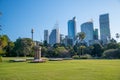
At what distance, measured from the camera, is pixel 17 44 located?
87.6 metres

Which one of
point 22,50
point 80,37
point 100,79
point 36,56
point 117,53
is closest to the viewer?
point 100,79

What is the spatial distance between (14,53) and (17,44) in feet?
14.4

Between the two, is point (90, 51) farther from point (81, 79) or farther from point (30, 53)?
point (81, 79)

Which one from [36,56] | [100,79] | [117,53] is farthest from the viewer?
[117,53]

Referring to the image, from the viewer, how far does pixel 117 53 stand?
7356cm

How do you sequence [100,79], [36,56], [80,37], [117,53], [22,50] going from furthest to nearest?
[80,37], [22,50], [117,53], [36,56], [100,79]

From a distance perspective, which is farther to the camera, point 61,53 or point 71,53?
point 71,53

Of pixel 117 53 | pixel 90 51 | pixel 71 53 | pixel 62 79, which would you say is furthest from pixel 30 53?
pixel 62 79

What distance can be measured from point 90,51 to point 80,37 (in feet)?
29.7

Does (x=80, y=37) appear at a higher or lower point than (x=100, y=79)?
higher

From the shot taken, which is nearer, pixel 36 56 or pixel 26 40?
pixel 36 56

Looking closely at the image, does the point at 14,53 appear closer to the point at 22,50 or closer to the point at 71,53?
the point at 22,50

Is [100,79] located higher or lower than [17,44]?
lower

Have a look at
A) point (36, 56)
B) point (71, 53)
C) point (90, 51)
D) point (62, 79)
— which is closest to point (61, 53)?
point (71, 53)
